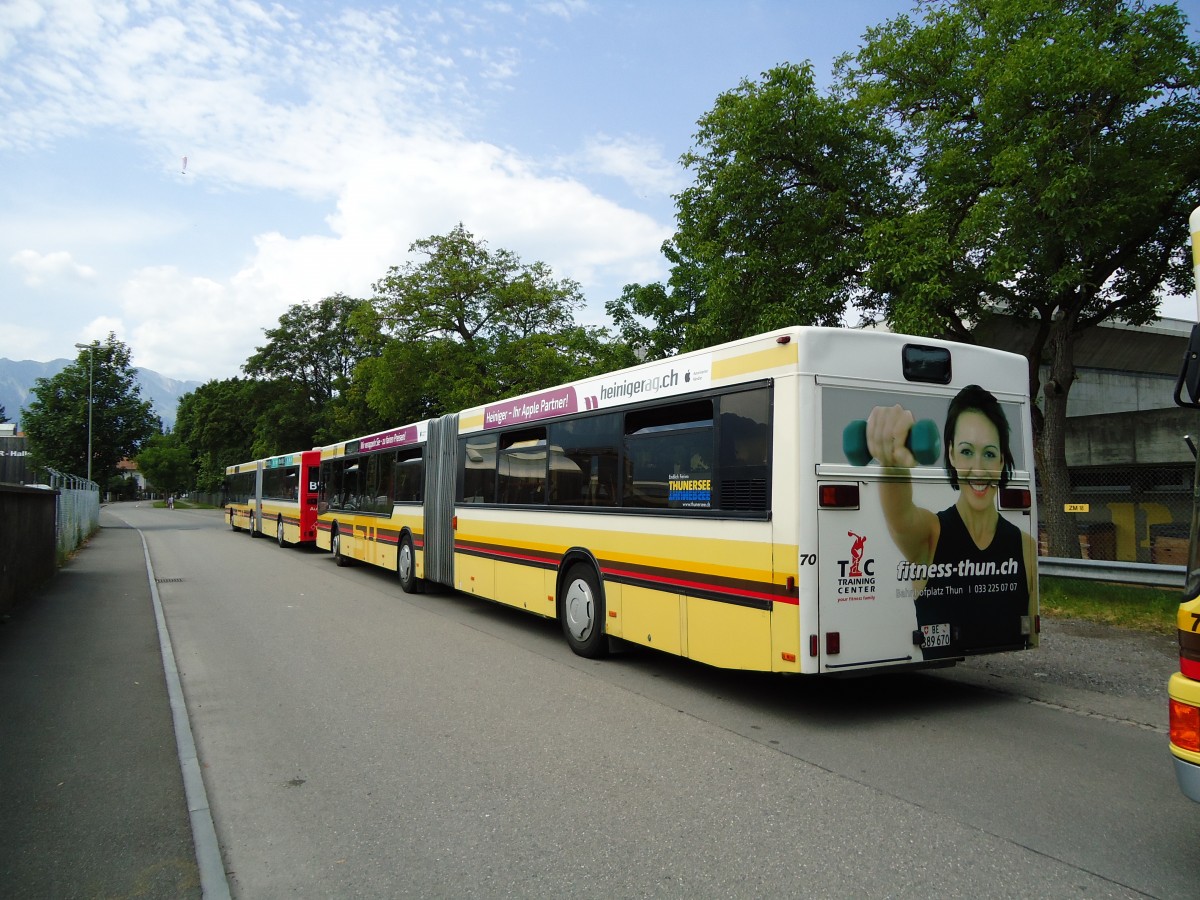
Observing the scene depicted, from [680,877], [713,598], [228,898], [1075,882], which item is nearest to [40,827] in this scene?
[228,898]

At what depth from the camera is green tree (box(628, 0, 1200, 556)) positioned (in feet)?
36.2

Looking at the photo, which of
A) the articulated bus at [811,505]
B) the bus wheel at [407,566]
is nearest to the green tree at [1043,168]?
the articulated bus at [811,505]

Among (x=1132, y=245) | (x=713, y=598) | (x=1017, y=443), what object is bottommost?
(x=713, y=598)

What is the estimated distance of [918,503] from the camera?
6.47 metres

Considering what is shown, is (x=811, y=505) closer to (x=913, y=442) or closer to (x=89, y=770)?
(x=913, y=442)

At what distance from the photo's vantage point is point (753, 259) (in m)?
14.2

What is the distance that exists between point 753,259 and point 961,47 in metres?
4.72

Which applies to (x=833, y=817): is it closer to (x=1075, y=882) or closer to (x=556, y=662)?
(x=1075, y=882)

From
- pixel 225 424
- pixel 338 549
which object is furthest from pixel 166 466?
pixel 338 549

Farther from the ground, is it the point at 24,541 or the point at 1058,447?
the point at 1058,447

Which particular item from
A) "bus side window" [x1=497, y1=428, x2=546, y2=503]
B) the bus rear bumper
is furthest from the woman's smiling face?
"bus side window" [x1=497, y1=428, x2=546, y2=503]

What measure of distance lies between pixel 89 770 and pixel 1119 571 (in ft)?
35.0

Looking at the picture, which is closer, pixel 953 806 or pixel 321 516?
pixel 953 806

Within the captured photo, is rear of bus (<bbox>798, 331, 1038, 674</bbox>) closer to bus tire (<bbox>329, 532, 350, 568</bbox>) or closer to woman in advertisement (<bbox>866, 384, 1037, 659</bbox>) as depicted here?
woman in advertisement (<bbox>866, 384, 1037, 659</bbox>)
